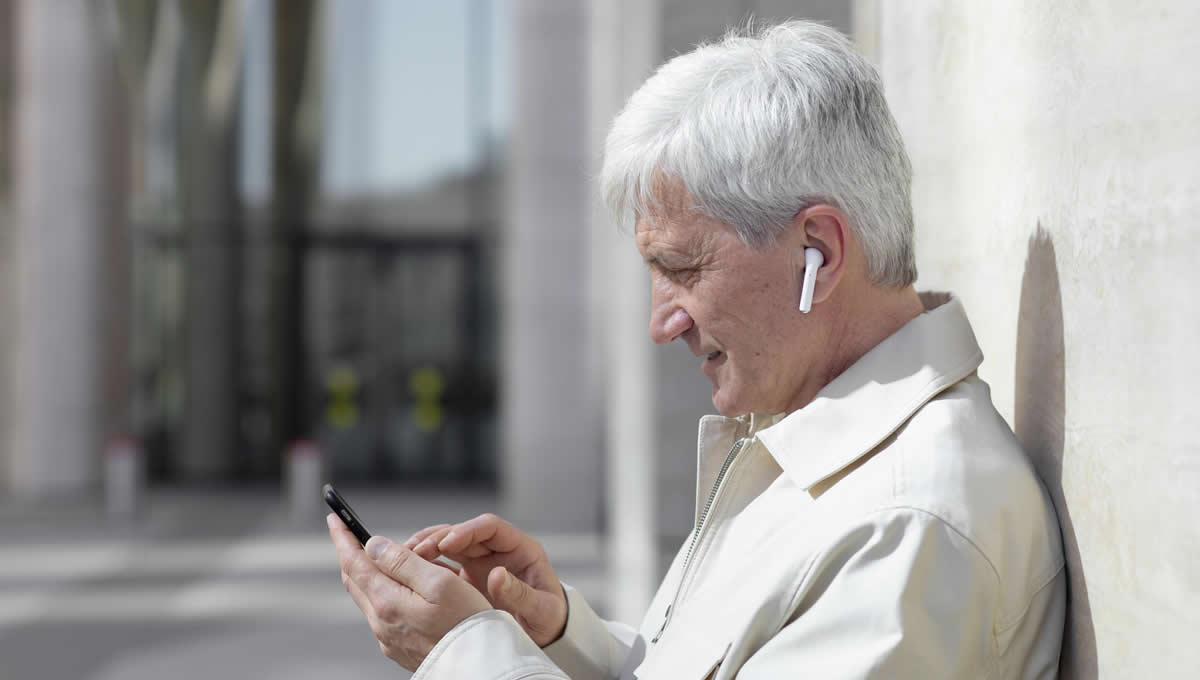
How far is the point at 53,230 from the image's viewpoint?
15.2 meters

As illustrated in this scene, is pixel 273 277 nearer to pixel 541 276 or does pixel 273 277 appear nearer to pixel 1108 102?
pixel 541 276

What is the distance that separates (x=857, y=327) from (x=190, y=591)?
8.45 m

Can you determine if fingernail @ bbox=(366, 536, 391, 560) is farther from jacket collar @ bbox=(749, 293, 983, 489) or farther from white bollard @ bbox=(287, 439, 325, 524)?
white bollard @ bbox=(287, 439, 325, 524)

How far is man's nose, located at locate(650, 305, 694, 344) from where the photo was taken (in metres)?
1.83

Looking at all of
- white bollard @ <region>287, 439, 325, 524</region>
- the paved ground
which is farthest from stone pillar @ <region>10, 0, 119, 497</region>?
white bollard @ <region>287, 439, 325, 524</region>

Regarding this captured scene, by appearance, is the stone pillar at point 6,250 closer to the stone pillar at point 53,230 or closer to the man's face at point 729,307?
the stone pillar at point 53,230

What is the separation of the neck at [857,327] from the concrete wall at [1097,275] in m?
0.20

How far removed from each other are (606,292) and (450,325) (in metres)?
5.04

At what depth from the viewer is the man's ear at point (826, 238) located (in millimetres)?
1675

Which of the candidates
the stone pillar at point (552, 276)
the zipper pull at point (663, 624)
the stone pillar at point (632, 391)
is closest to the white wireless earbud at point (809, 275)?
the zipper pull at point (663, 624)

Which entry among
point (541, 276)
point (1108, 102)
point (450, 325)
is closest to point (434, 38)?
point (450, 325)

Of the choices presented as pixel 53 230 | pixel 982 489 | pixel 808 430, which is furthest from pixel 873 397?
pixel 53 230

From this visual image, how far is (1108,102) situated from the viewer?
1.40 m

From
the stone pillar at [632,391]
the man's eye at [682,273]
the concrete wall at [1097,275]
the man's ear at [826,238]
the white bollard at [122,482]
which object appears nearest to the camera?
the concrete wall at [1097,275]
